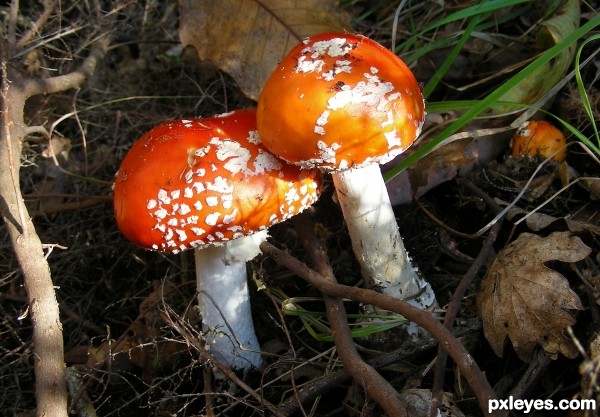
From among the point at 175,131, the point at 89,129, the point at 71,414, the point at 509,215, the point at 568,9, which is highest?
the point at 568,9

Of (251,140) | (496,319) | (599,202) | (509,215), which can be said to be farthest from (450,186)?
(251,140)

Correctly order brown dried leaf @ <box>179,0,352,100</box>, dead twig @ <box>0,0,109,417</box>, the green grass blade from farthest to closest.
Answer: brown dried leaf @ <box>179,0,352,100</box> → the green grass blade → dead twig @ <box>0,0,109,417</box>

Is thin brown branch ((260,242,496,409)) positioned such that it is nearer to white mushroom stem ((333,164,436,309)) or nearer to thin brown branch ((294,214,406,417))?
thin brown branch ((294,214,406,417))

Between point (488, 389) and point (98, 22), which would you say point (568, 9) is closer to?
point (488, 389)

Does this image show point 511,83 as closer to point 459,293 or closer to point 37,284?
point 459,293

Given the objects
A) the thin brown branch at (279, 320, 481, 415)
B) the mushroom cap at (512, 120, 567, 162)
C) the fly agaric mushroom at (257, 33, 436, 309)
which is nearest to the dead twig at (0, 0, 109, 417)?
the thin brown branch at (279, 320, 481, 415)

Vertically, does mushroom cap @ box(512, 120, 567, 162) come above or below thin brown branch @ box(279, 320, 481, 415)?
above

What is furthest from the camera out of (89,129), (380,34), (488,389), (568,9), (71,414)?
(89,129)
